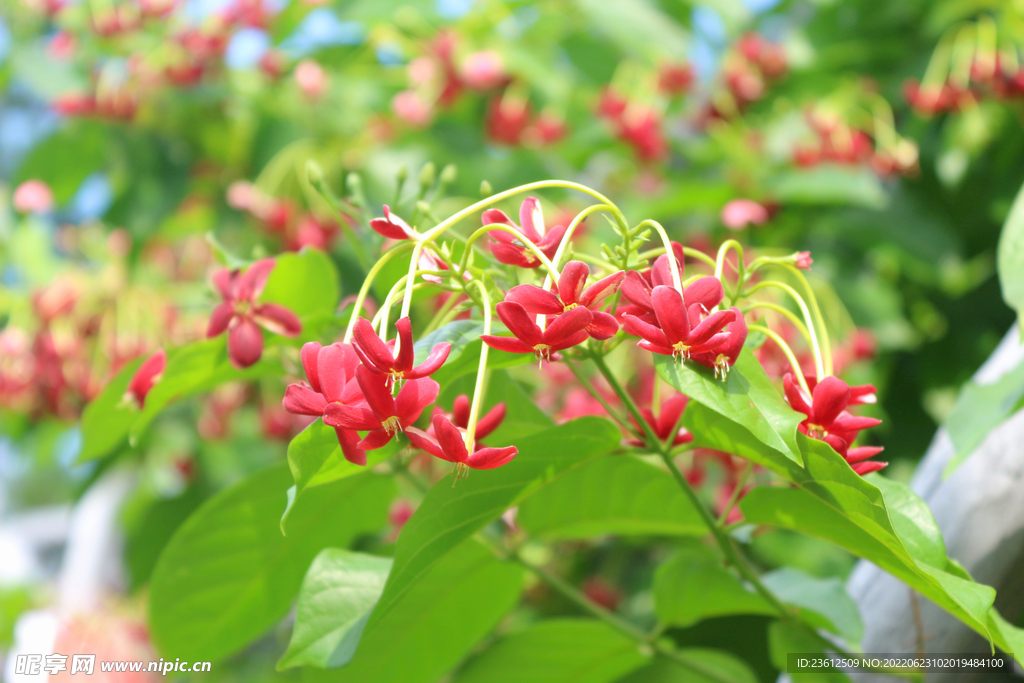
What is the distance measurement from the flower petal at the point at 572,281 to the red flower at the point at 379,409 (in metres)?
0.07

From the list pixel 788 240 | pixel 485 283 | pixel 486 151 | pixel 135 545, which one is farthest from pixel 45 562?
pixel 485 283

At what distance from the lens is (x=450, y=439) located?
0.34 metres

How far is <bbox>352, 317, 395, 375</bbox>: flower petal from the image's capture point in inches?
12.8

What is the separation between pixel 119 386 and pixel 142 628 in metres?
1.73

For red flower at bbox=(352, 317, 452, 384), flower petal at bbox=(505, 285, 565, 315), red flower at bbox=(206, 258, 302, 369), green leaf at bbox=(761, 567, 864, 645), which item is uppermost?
flower petal at bbox=(505, 285, 565, 315)

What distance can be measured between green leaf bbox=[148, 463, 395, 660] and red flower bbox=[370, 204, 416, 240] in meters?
0.25

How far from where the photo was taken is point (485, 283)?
0.41 metres

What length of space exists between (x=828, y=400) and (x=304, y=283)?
0.40m

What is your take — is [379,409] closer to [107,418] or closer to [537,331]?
[537,331]

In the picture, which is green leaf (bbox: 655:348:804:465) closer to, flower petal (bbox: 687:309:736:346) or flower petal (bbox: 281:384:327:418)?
flower petal (bbox: 687:309:736:346)

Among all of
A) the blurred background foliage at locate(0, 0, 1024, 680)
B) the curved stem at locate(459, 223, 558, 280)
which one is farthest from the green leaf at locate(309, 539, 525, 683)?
the blurred background foliage at locate(0, 0, 1024, 680)

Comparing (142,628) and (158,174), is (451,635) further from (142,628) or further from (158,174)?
(142,628)

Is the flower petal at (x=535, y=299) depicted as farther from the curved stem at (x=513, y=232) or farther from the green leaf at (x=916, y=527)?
the green leaf at (x=916, y=527)

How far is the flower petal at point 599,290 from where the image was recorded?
0.35 meters
